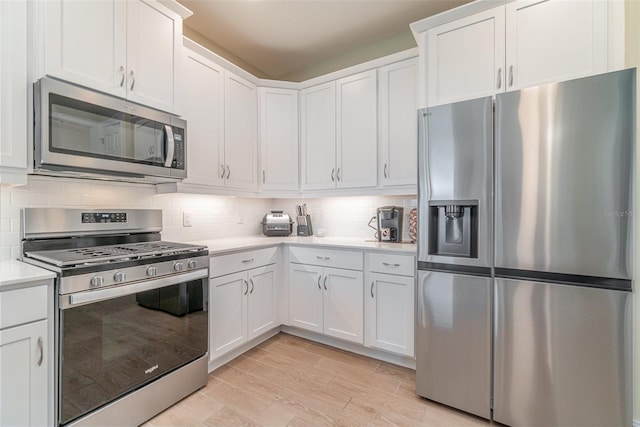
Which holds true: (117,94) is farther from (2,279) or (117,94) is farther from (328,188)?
(328,188)

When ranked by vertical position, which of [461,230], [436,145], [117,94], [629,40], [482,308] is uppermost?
[629,40]

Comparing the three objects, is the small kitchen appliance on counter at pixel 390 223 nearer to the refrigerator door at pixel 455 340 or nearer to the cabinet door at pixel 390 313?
the cabinet door at pixel 390 313

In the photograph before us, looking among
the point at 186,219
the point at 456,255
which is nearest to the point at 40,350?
the point at 186,219

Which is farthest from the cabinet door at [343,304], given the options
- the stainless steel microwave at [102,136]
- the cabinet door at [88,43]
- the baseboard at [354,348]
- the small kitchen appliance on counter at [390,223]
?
the cabinet door at [88,43]

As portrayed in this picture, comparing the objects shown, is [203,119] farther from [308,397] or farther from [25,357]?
[308,397]

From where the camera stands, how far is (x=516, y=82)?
173 centimetres

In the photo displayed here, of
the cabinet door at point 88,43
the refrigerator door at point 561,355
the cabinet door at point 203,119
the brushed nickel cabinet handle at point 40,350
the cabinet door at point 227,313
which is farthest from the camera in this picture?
the cabinet door at point 203,119

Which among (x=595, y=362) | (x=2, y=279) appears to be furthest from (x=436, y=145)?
(x=2, y=279)

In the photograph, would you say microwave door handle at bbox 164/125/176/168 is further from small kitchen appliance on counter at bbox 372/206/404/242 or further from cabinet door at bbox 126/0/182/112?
small kitchen appliance on counter at bbox 372/206/404/242

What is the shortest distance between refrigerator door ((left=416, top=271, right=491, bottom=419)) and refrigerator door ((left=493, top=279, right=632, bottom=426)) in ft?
0.21

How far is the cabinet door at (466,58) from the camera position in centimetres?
179

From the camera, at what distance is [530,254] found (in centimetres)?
158

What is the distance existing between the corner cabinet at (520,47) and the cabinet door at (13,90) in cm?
228

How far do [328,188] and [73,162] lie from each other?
1.94 m
